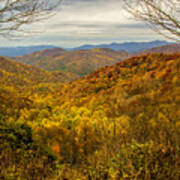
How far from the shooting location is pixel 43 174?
3682 millimetres

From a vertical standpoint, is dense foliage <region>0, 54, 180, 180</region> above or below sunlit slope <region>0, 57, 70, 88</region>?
above

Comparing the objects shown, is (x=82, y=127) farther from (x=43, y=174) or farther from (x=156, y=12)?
(x=156, y=12)

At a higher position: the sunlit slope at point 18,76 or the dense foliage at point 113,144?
the dense foliage at point 113,144

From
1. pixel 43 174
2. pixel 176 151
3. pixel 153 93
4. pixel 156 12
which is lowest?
pixel 43 174

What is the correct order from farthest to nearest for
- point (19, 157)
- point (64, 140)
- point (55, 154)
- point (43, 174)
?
point (64, 140), point (55, 154), point (19, 157), point (43, 174)

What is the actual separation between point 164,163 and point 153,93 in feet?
7.60

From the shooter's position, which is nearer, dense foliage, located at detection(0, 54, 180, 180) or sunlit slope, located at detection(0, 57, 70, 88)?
dense foliage, located at detection(0, 54, 180, 180)

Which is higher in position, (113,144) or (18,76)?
(113,144)

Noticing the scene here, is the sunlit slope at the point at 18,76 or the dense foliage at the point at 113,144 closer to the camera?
the dense foliage at the point at 113,144

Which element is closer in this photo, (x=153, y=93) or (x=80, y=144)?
(x=153, y=93)

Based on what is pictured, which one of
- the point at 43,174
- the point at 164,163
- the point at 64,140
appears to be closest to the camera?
the point at 164,163

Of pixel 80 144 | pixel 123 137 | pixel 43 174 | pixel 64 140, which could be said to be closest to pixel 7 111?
pixel 64 140

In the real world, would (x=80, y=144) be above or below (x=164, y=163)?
below

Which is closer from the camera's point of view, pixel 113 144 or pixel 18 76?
pixel 113 144
